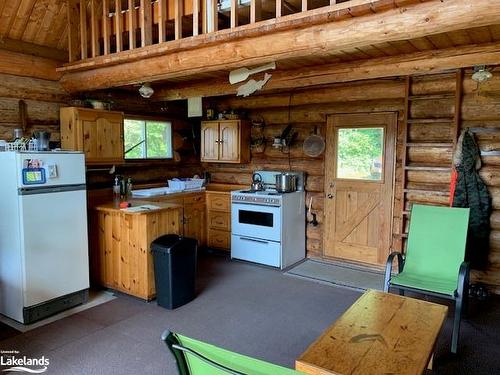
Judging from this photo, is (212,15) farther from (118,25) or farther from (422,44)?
(422,44)

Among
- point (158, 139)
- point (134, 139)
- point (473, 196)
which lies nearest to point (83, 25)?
point (134, 139)

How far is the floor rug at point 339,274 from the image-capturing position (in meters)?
4.34

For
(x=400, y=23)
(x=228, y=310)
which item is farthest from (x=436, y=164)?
(x=228, y=310)

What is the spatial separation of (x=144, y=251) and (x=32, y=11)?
8.86 ft

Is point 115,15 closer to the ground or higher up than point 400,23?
higher up

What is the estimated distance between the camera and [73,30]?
419 cm

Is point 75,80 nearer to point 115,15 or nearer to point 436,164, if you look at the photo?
point 115,15

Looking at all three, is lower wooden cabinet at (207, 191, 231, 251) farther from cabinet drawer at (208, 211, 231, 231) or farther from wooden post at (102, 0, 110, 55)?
wooden post at (102, 0, 110, 55)

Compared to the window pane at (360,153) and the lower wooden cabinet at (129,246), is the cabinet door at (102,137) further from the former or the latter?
the window pane at (360,153)

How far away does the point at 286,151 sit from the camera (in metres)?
5.50

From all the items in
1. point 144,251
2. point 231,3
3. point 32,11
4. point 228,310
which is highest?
point 32,11

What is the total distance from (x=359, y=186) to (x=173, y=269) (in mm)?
2636

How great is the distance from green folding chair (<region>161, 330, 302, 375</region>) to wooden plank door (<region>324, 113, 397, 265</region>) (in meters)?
3.92

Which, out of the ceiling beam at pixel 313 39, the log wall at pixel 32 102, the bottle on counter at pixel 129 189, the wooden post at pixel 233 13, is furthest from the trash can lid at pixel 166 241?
the wooden post at pixel 233 13
